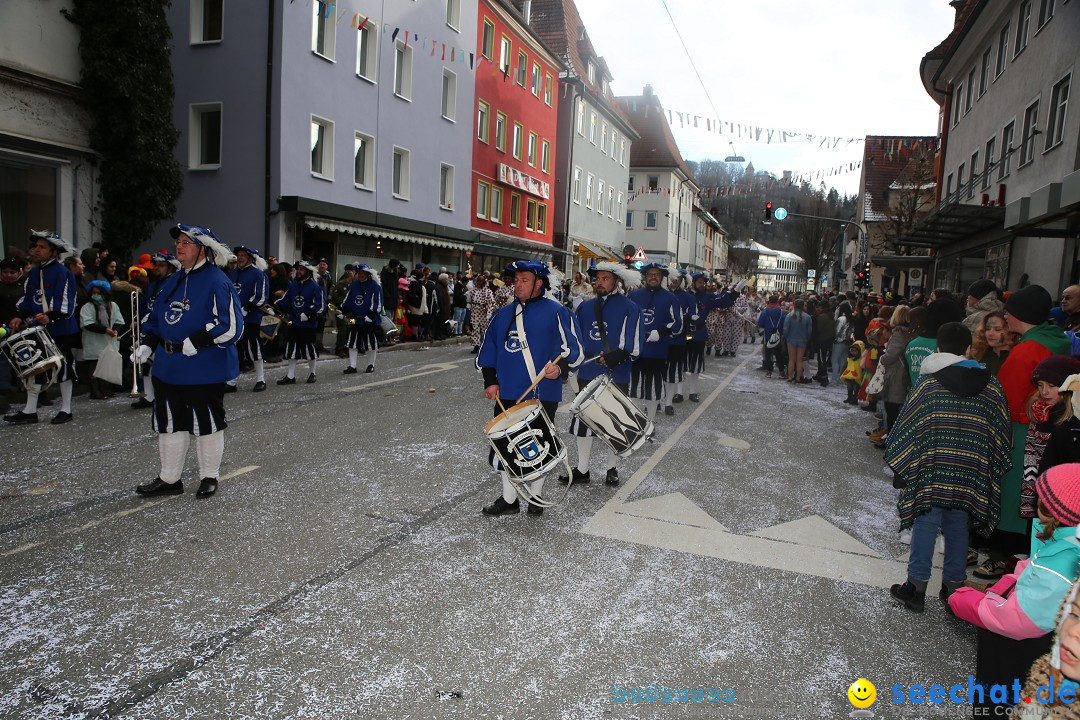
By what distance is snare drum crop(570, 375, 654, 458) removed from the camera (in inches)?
233

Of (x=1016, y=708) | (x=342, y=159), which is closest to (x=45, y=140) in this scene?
(x=342, y=159)

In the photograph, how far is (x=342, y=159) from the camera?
68.7ft

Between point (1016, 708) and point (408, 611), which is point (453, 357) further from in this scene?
point (1016, 708)

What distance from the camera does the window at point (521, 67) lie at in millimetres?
33219

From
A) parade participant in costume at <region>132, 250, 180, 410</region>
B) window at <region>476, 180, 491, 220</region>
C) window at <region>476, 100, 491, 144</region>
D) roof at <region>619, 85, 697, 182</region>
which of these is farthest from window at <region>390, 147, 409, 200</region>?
roof at <region>619, 85, 697, 182</region>

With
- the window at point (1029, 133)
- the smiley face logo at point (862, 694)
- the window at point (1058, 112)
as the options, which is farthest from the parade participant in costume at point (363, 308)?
the window at point (1029, 133)

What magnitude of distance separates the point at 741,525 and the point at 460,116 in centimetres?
2524

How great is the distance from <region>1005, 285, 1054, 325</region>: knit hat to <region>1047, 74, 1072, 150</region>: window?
11916 mm

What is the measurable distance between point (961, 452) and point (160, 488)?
5.59 m

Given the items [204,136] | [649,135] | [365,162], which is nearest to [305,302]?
[204,136]

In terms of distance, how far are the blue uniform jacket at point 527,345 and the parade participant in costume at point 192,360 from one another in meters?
2.09

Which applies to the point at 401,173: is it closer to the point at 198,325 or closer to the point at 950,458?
the point at 198,325

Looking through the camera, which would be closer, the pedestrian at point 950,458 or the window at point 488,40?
the pedestrian at point 950,458

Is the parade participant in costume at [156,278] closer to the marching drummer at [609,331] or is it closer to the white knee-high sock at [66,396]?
the white knee-high sock at [66,396]
